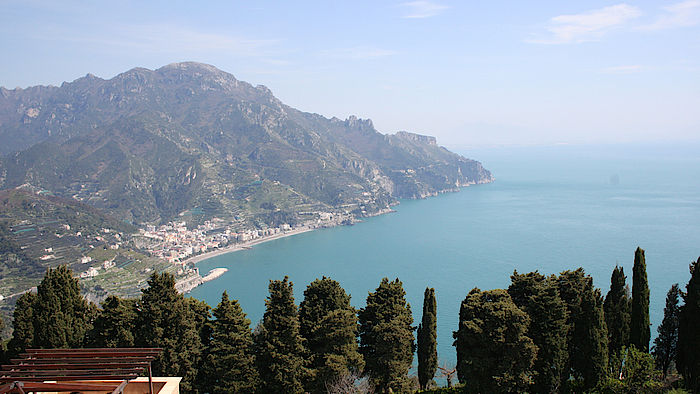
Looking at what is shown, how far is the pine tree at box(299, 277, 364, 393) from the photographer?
14719 mm

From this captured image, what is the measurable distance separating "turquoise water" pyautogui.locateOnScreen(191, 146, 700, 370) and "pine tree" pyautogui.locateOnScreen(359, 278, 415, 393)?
18.8 m

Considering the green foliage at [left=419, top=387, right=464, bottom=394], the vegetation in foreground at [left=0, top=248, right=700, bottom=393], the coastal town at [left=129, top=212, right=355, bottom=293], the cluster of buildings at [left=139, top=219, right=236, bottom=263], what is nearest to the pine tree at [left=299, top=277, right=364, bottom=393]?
the vegetation in foreground at [left=0, top=248, right=700, bottom=393]

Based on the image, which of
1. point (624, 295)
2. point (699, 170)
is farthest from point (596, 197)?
point (624, 295)

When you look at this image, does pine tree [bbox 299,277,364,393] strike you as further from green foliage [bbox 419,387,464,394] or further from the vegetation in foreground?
green foliage [bbox 419,387,464,394]

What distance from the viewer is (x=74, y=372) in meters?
7.02

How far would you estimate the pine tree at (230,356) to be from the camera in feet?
48.9

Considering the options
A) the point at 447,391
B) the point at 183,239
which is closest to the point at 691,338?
the point at 447,391

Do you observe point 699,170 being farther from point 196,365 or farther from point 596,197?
point 196,365

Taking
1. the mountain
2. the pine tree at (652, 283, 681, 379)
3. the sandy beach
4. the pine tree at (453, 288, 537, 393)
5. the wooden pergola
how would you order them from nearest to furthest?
the wooden pergola → the pine tree at (453, 288, 537, 393) → the pine tree at (652, 283, 681, 379) → the sandy beach → the mountain

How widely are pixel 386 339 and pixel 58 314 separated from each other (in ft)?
36.1

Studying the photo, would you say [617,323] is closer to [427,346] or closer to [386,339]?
[427,346]

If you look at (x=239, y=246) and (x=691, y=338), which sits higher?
(x=691, y=338)

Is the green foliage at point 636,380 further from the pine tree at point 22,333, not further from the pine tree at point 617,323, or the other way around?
the pine tree at point 22,333

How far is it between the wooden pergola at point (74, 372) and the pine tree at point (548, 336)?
37.9ft
